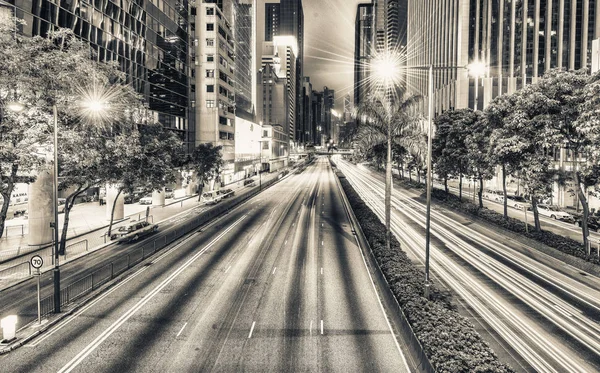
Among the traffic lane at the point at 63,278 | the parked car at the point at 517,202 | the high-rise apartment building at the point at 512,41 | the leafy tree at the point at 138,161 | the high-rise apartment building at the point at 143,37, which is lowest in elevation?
the traffic lane at the point at 63,278

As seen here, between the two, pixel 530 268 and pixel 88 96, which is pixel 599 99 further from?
pixel 88 96

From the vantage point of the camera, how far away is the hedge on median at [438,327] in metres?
11.8

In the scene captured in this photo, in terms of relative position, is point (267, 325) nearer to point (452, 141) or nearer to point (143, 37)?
point (452, 141)

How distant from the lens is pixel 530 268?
25578 mm

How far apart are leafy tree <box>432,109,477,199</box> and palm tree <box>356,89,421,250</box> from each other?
19.0m

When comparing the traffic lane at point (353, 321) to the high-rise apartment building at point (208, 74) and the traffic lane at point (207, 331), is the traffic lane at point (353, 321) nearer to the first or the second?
the traffic lane at point (207, 331)

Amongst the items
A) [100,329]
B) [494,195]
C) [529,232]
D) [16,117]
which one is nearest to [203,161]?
[16,117]

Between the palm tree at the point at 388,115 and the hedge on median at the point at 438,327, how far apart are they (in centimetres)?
842

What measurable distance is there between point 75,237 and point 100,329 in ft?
69.9

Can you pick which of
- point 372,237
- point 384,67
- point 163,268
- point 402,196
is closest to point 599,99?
point 384,67

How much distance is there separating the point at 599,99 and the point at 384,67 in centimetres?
1304

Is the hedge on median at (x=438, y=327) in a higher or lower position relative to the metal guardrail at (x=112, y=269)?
higher

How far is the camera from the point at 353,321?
17.4m

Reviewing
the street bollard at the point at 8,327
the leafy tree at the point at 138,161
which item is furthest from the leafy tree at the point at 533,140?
the street bollard at the point at 8,327
